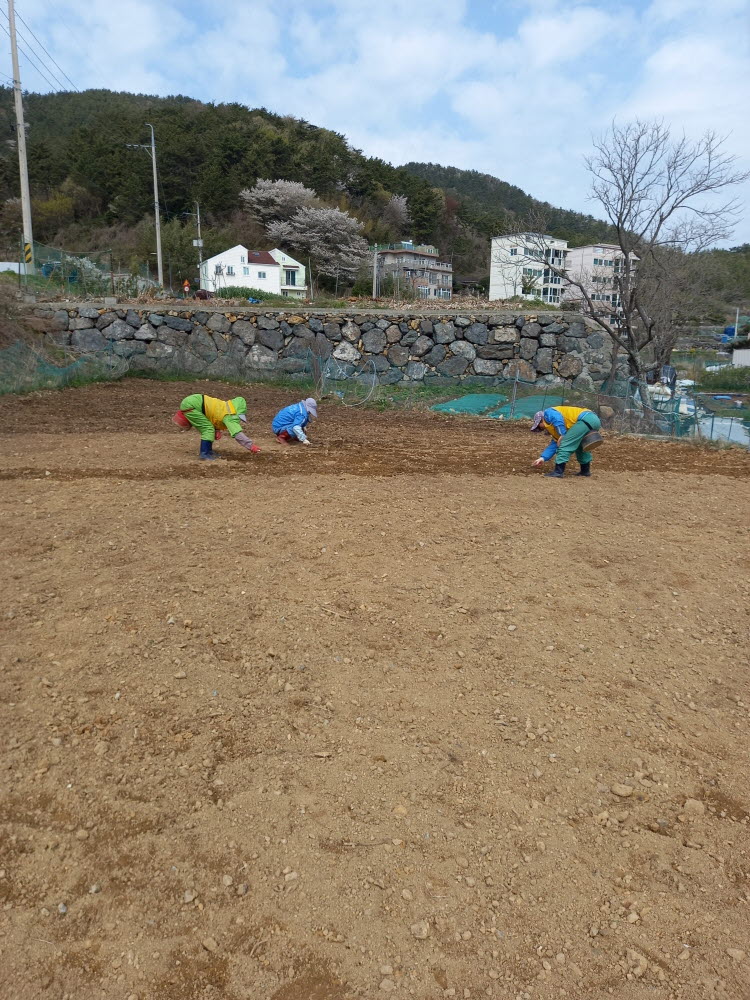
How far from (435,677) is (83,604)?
214 centimetres

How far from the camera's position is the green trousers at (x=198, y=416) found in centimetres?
720

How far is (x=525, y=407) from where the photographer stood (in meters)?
13.4

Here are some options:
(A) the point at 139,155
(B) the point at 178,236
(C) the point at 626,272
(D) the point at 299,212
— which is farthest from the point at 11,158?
(C) the point at 626,272

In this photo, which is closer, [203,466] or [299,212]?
[203,466]

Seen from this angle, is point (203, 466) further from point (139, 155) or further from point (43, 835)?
point (139, 155)

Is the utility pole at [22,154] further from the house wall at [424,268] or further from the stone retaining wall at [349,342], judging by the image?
the house wall at [424,268]

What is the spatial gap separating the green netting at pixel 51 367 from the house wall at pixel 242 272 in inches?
854

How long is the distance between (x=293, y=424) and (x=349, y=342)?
7790 mm

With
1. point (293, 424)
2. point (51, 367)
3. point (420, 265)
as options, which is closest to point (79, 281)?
point (51, 367)

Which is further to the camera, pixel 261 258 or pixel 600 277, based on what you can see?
pixel 261 258

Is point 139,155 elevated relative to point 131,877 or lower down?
elevated

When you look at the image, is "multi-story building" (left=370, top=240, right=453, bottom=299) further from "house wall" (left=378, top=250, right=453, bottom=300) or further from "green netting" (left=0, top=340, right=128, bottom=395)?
"green netting" (left=0, top=340, right=128, bottom=395)

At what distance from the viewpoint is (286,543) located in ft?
16.4

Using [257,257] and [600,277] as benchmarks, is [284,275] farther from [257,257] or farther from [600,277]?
[600,277]
